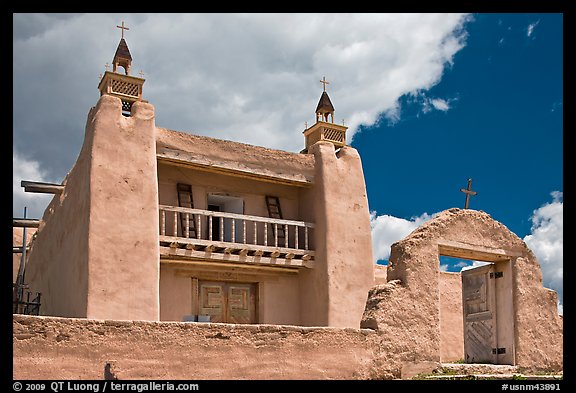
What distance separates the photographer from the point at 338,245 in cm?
1898

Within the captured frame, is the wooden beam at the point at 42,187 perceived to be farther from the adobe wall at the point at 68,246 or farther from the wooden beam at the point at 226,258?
the wooden beam at the point at 226,258

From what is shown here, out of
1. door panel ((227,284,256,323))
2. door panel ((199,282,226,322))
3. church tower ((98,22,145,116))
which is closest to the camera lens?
church tower ((98,22,145,116))

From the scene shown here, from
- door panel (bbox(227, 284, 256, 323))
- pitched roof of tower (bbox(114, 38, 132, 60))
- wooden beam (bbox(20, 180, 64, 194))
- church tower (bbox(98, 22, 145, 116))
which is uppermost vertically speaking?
pitched roof of tower (bbox(114, 38, 132, 60))

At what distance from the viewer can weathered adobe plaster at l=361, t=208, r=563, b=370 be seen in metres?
12.8

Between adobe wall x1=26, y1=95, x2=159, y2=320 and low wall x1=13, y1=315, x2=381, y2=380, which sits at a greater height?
adobe wall x1=26, y1=95, x2=159, y2=320

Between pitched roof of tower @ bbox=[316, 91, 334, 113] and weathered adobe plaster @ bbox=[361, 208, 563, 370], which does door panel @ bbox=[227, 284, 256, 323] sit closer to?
pitched roof of tower @ bbox=[316, 91, 334, 113]

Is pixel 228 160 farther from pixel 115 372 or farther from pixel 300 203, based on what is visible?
pixel 115 372

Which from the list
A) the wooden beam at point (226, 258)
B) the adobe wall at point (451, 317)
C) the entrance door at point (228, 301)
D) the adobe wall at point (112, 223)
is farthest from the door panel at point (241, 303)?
the adobe wall at point (451, 317)

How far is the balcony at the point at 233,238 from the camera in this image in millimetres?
17406

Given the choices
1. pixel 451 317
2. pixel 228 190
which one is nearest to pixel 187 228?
pixel 228 190

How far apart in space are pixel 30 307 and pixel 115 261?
16.6 ft

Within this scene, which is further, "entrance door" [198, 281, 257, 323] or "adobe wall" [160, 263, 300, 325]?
"entrance door" [198, 281, 257, 323]

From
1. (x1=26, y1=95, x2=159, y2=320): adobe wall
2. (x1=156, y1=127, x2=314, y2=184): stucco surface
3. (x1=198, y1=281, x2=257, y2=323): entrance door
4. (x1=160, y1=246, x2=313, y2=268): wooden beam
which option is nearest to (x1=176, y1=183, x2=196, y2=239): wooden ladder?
(x1=160, y1=246, x2=313, y2=268): wooden beam

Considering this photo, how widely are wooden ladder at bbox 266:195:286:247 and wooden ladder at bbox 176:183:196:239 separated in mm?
2370
